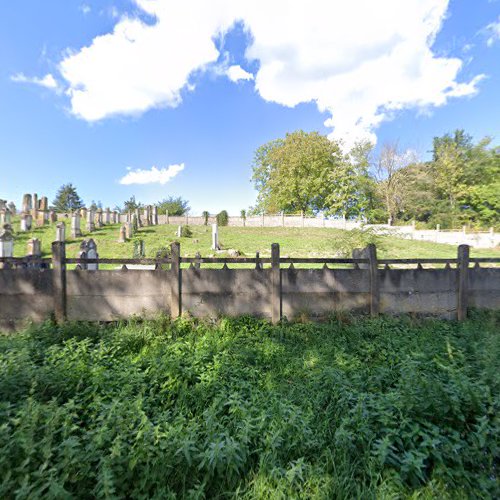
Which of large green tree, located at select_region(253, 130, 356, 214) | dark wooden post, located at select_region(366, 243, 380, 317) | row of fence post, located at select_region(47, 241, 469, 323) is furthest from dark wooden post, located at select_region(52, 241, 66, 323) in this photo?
large green tree, located at select_region(253, 130, 356, 214)

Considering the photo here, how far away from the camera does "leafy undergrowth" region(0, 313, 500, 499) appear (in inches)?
77.0

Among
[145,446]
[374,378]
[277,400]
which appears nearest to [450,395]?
[374,378]

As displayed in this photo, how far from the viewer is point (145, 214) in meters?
31.0

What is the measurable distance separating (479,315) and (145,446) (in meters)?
6.84

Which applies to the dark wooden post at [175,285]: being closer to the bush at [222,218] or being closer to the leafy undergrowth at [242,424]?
the leafy undergrowth at [242,424]

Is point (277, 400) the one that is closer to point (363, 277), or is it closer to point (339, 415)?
point (339, 415)

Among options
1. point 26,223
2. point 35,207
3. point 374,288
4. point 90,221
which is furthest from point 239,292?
point 35,207

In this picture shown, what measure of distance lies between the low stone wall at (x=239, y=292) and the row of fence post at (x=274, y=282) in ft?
0.09

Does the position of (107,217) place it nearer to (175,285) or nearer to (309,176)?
(175,285)

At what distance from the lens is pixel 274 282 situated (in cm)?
538

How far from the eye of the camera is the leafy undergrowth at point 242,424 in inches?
77.0

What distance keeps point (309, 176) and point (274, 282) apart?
4022 cm

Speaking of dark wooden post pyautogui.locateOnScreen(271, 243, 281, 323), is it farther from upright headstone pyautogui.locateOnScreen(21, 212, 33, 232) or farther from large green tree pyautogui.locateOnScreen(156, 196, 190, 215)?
large green tree pyautogui.locateOnScreen(156, 196, 190, 215)

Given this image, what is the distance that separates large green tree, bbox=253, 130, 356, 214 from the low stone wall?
3732 centimetres
